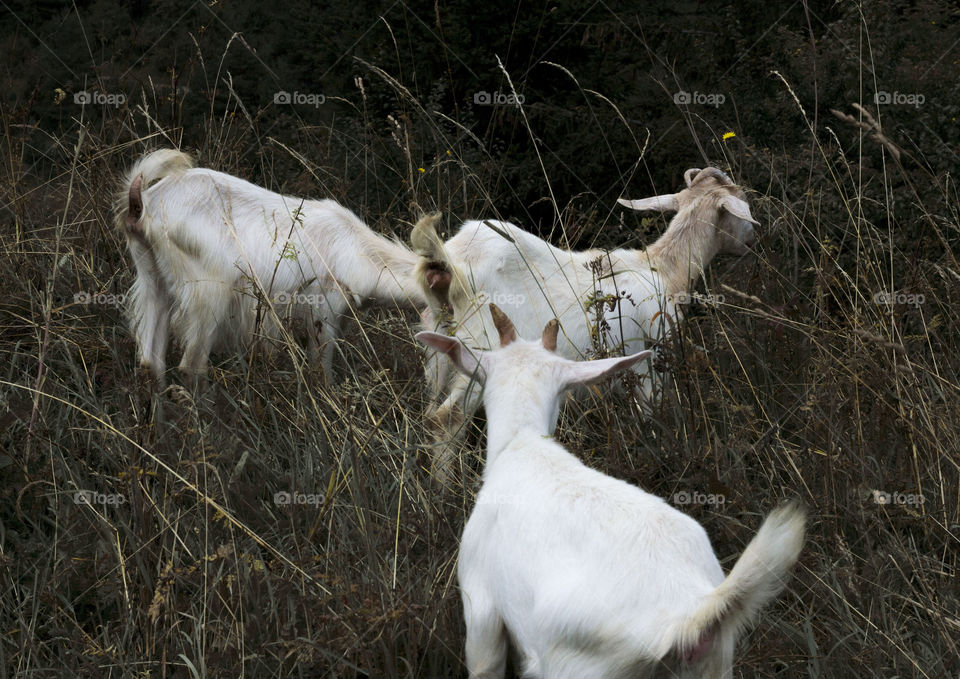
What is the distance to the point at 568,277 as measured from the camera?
4688mm

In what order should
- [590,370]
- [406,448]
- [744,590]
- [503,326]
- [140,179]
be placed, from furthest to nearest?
1. [140,179]
2. [406,448]
3. [503,326]
4. [590,370]
5. [744,590]

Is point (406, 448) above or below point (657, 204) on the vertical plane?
below

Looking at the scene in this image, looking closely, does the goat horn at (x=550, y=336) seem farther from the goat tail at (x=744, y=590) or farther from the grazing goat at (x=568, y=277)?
the goat tail at (x=744, y=590)

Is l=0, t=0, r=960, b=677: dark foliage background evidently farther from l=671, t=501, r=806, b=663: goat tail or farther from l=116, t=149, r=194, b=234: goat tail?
l=671, t=501, r=806, b=663: goat tail

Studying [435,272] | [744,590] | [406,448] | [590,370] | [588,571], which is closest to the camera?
[744,590]

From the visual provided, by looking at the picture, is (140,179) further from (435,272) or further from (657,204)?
(657,204)

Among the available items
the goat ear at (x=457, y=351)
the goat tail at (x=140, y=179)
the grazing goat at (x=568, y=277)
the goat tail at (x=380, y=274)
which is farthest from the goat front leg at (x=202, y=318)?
the goat ear at (x=457, y=351)

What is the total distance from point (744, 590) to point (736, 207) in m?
2.86

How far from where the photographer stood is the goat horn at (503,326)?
3039 millimetres

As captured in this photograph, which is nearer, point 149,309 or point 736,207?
point 736,207

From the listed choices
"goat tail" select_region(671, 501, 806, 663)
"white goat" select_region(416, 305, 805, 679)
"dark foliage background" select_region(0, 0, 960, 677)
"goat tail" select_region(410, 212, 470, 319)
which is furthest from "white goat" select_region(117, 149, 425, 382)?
"goat tail" select_region(671, 501, 806, 663)

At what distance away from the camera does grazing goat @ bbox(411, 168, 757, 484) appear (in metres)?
4.21

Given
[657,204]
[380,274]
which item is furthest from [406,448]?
[657,204]

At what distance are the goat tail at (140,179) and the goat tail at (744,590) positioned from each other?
10.8 ft
